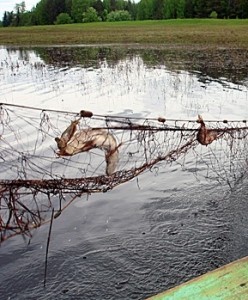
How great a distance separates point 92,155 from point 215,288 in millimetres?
8965

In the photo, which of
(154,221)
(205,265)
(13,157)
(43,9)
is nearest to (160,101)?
(13,157)

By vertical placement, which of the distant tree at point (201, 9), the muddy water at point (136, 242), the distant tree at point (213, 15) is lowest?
A: the muddy water at point (136, 242)

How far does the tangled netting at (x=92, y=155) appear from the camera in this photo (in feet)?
20.1

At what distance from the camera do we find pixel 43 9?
14325cm

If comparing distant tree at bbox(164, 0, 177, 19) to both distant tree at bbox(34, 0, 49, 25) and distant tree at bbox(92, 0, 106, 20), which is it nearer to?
distant tree at bbox(92, 0, 106, 20)

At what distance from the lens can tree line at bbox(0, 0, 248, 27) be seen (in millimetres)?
104812

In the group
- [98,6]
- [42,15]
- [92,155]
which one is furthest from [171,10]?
[92,155]

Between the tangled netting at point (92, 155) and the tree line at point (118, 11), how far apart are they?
95.1m

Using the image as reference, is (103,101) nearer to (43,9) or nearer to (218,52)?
(218,52)

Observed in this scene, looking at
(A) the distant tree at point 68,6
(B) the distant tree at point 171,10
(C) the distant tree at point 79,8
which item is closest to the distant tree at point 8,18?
(A) the distant tree at point 68,6

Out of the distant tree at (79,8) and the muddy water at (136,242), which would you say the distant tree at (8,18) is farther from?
the muddy water at (136,242)

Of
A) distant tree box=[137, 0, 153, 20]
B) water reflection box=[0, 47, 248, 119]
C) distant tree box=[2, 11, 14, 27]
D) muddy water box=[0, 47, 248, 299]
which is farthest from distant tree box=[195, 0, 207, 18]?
muddy water box=[0, 47, 248, 299]

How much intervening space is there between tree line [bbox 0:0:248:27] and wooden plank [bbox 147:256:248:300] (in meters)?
104

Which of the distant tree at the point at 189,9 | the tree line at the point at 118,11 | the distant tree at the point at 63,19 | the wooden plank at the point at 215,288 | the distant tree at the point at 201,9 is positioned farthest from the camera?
the distant tree at the point at 63,19
